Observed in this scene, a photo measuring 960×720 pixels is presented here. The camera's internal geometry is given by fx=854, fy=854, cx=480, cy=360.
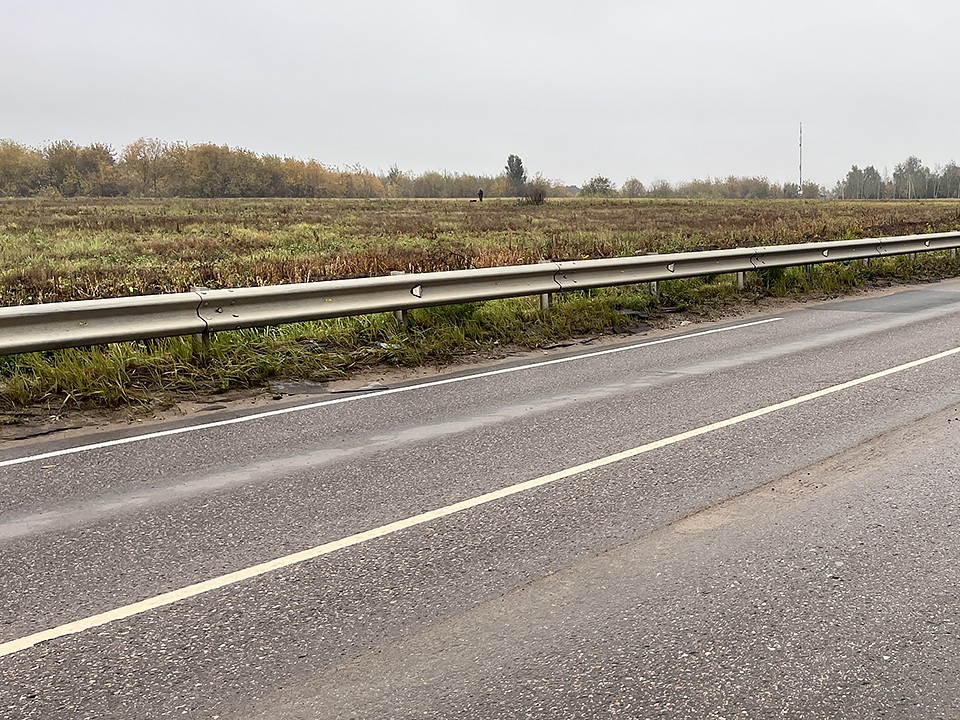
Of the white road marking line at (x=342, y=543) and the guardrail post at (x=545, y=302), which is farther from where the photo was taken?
the guardrail post at (x=545, y=302)

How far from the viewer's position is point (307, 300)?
9625 mm

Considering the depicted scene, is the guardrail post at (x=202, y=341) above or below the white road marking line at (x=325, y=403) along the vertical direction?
above

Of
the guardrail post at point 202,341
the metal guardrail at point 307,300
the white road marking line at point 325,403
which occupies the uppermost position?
the metal guardrail at point 307,300

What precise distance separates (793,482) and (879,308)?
9.69 metres

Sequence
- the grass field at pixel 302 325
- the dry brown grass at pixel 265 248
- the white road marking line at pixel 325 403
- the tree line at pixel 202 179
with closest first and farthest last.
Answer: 1. the white road marking line at pixel 325 403
2. the grass field at pixel 302 325
3. the dry brown grass at pixel 265 248
4. the tree line at pixel 202 179

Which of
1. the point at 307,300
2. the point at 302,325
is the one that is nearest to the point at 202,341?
the point at 307,300

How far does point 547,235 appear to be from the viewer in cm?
3303

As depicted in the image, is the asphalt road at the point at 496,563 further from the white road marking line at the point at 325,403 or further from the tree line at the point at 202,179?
the tree line at the point at 202,179

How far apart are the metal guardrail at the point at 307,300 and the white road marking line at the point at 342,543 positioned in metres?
4.60

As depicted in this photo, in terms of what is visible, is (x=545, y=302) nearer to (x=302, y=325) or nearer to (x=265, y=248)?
(x=302, y=325)

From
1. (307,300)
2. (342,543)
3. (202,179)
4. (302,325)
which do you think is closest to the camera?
(342,543)

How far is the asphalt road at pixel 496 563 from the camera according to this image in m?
3.09

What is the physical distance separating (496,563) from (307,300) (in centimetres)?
609

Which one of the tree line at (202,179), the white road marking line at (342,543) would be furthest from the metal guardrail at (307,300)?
Answer: the tree line at (202,179)
